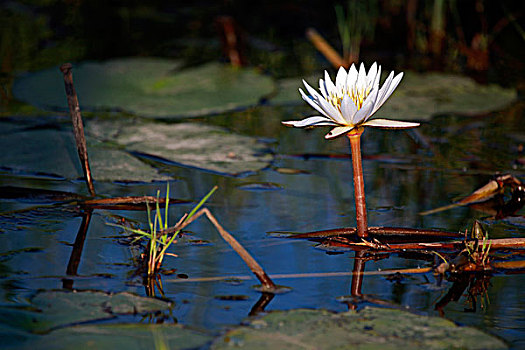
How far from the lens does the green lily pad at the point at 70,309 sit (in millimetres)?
1396

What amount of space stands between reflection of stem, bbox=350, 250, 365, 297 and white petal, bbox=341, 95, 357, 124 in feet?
1.37

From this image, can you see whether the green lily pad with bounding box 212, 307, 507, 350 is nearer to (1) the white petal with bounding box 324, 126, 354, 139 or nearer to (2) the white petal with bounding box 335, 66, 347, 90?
(1) the white petal with bounding box 324, 126, 354, 139

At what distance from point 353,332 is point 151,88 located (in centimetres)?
267

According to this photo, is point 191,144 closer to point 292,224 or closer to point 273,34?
point 292,224

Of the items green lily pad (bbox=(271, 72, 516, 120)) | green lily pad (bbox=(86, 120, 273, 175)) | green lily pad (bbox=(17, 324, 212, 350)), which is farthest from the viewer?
green lily pad (bbox=(271, 72, 516, 120))

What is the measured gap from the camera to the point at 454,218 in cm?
215

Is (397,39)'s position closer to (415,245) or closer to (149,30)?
(149,30)

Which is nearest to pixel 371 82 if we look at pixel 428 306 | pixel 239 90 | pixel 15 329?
pixel 428 306

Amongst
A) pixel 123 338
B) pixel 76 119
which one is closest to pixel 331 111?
pixel 123 338

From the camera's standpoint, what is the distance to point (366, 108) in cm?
163

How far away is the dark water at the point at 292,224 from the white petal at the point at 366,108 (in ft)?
1.40

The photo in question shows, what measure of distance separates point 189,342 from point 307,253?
0.62 meters

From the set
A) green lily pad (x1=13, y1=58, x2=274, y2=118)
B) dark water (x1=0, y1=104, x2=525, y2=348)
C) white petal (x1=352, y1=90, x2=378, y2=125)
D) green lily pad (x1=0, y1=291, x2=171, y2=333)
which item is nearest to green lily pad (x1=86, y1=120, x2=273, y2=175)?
dark water (x1=0, y1=104, x2=525, y2=348)

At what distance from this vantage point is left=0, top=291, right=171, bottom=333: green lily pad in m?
1.40
